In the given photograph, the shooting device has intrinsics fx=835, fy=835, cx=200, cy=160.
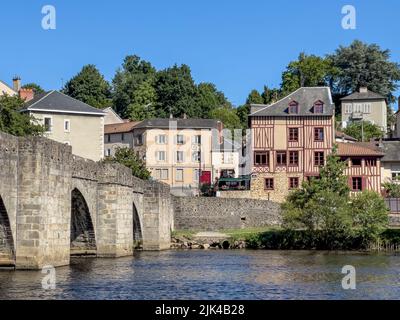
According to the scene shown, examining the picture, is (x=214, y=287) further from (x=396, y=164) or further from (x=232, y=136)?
(x=232, y=136)

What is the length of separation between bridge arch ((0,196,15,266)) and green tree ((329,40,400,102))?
93.5 m

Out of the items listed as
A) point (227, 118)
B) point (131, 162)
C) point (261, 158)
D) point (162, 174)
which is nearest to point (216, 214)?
point (131, 162)

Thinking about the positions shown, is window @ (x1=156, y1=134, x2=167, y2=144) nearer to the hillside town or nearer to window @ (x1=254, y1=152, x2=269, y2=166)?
the hillside town

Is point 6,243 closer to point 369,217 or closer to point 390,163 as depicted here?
point 369,217

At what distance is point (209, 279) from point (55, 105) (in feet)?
155

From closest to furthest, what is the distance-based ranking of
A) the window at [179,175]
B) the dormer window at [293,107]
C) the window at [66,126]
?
the window at [66,126], the dormer window at [293,107], the window at [179,175]

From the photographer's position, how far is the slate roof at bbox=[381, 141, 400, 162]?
89062mm

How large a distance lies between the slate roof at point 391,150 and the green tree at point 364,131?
683 inches

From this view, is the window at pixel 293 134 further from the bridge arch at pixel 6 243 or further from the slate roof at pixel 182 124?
the bridge arch at pixel 6 243

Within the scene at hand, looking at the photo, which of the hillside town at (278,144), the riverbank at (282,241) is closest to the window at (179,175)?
the hillside town at (278,144)

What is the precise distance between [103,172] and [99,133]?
35970 mm

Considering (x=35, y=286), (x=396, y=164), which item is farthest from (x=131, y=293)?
(x=396, y=164)

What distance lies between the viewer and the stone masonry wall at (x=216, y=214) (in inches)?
3017

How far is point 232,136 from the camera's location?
368ft
